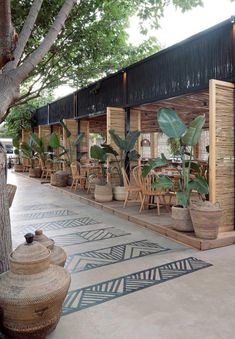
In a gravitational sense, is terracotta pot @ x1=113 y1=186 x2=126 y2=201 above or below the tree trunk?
below

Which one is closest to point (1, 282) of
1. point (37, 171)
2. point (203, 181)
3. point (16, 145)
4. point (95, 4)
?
point (203, 181)

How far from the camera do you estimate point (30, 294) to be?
1847 millimetres

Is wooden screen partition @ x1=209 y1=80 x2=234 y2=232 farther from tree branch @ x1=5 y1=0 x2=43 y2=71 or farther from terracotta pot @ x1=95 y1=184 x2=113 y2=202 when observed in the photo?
terracotta pot @ x1=95 y1=184 x2=113 y2=202

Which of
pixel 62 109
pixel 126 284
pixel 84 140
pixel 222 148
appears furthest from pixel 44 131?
pixel 126 284

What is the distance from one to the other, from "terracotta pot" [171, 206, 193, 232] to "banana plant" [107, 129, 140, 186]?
2451 mm

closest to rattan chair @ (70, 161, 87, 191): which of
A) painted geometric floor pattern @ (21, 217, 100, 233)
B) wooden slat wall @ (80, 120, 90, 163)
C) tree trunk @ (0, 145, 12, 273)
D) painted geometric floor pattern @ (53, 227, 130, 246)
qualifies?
wooden slat wall @ (80, 120, 90, 163)

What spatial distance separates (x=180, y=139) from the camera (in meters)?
4.48

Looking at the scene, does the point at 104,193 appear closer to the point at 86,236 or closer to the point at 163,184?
the point at 86,236

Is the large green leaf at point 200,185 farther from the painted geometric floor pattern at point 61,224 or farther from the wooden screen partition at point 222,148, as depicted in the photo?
the painted geometric floor pattern at point 61,224

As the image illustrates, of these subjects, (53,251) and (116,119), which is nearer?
(53,251)

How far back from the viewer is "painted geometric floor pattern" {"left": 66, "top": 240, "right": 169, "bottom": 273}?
341cm

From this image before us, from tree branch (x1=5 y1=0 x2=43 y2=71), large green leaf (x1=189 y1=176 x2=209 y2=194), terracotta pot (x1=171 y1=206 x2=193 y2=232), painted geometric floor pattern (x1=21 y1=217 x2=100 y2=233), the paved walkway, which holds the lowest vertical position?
the paved walkway

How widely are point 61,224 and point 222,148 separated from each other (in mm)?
2969

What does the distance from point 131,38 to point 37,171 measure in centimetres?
691
